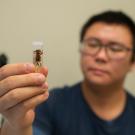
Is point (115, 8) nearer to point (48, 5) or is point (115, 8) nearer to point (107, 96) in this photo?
point (48, 5)

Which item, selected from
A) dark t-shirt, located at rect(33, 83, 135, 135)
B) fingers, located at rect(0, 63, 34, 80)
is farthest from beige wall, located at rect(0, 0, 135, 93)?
fingers, located at rect(0, 63, 34, 80)

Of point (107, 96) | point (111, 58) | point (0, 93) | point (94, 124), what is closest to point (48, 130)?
point (94, 124)

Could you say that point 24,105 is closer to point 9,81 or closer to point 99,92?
point 9,81

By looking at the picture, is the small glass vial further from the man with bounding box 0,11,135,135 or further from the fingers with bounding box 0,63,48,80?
the man with bounding box 0,11,135,135

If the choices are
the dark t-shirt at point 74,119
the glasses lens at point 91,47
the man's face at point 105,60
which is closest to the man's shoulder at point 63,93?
the dark t-shirt at point 74,119

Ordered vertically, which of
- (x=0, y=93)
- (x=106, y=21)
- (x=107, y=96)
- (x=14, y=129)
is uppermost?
(x=106, y=21)

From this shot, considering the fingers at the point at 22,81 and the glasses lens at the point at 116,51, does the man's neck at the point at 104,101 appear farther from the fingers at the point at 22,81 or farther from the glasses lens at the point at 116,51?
the fingers at the point at 22,81

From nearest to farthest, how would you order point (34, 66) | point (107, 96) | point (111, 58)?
point (34, 66) < point (111, 58) < point (107, 96)

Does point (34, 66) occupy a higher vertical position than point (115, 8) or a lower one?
lower
